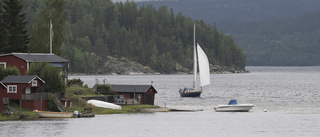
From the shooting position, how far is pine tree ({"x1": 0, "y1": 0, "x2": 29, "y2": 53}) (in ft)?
328

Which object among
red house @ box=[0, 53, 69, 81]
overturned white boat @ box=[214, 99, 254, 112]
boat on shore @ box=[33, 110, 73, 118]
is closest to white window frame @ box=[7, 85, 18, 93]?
boat on shore @ box=[33, 110, 73, 118]

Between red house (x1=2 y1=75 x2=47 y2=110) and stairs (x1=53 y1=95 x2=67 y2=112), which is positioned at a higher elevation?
red house (x1=2 y1=75 x2=47 y2=110)

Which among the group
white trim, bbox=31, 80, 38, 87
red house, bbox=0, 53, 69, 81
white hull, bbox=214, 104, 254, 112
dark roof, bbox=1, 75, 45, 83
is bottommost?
white hull, bbox=214, 104, 254, 112

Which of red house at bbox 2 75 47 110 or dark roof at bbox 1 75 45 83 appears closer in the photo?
red house at bbox 2 75 47 110

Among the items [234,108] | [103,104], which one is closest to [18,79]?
[103,104]

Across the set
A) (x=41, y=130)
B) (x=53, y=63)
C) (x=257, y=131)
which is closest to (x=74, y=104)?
(x=53, y=63)

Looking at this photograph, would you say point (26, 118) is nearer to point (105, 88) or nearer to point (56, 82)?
point (56, 82)

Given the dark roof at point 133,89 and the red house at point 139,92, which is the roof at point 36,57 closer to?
the dark roof at point 133,89

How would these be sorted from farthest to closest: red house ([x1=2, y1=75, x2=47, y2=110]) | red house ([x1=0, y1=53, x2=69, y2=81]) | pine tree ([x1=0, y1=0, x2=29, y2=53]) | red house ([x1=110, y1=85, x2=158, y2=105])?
1. pine tree ([x1=0, y1=0, x2=29, y2=53])
2. red house ([x1=110, y1=85, x2=158, y2=105])
3. red house ([x1=0, y1=53, x2=69, y2=81])
4. red house ([x1=2, y1=75, x2=47, y2=110])

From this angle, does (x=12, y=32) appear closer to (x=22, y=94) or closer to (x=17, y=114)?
(x=22, y=94)

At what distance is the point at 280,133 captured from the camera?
225ft

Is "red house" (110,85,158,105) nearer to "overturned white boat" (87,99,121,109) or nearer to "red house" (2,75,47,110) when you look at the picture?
"overturned white boat" (87,99,121,109)

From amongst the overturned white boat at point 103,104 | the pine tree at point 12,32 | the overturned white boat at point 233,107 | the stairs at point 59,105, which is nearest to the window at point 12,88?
the stairs at point 59,105

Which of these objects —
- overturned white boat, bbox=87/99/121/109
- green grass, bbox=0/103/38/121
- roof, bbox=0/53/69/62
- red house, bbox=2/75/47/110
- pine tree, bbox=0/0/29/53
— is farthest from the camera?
pine tree, bbox=0/0/29/53
